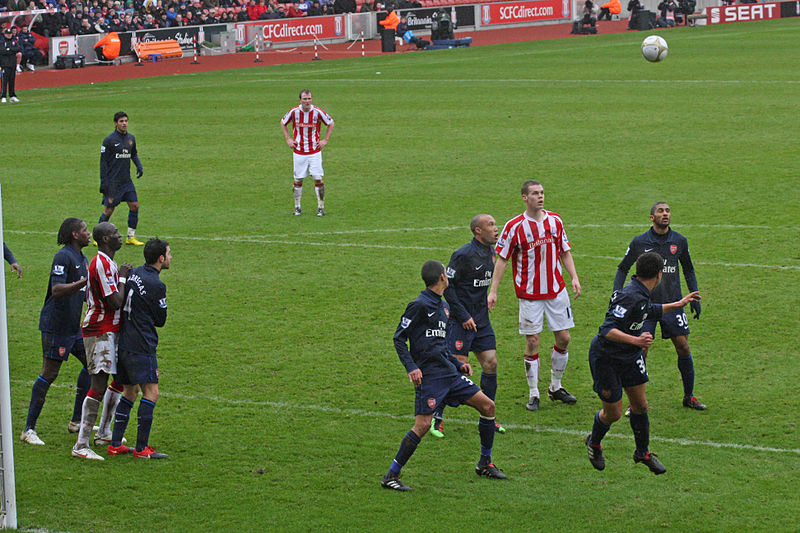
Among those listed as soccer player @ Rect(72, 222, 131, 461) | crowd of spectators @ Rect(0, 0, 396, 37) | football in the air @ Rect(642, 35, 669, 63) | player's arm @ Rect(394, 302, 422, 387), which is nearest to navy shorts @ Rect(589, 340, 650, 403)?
player's arm @ Rect(394, 302, 422, 387)

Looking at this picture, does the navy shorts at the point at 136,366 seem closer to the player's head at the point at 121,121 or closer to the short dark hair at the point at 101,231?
the short dark hair at the point at 101,231

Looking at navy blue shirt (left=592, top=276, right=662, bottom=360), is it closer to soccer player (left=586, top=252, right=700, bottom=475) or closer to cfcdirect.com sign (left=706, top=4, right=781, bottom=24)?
soccer player (left=586, top=252, right=700, bottom=475)

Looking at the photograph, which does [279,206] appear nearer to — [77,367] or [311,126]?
[311,126]

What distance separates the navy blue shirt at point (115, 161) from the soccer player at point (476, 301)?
9.00 m

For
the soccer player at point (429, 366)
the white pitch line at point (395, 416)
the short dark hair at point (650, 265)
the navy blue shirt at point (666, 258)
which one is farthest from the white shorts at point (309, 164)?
the short dark hair at point (650, 265)

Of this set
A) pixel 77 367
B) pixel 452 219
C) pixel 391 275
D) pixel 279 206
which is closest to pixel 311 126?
pixel 279 206

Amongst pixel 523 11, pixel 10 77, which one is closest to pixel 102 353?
pixel 10 77

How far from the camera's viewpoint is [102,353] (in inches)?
369

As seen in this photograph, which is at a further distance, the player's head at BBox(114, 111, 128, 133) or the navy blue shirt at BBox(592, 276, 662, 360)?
the player's head at BBox(114, 111, 128, 133)

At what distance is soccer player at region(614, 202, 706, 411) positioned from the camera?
10469 mm

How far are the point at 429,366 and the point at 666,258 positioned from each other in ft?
10.4

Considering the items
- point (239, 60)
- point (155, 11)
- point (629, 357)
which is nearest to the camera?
point (629, 357)

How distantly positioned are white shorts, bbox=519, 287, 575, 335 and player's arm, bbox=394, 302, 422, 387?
7.92ft

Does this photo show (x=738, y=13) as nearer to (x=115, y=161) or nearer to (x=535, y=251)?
(x=115, y=161)
